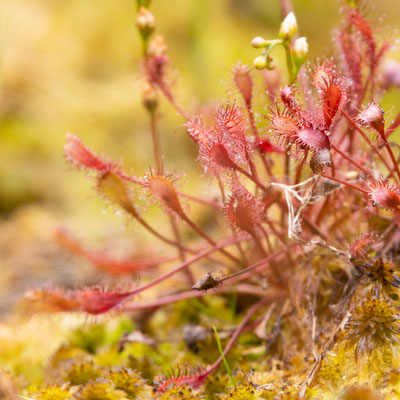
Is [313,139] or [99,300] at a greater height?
[313,139]

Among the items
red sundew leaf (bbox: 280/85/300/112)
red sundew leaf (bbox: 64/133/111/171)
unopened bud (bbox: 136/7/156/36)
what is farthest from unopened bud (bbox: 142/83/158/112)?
red sundew leaf (bbox: 280/85/300/112)

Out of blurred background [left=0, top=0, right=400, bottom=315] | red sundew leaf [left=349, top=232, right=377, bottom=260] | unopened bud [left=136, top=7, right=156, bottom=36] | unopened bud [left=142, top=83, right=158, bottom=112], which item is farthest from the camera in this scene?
blurred background [left=0, top=0, right=400, bottom=315]

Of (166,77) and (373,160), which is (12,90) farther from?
(373,160)

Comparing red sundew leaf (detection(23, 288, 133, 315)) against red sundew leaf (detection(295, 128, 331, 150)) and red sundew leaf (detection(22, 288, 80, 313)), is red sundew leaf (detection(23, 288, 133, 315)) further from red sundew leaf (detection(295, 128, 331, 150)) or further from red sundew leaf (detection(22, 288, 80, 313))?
red sundew leaf (detection(295, 128, 331, 150))

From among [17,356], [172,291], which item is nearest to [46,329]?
[17,356]

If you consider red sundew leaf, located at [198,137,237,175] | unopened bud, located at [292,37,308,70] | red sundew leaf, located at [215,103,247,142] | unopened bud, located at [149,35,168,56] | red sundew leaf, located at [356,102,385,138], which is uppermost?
unopened bud, located at [149,35,168,56]

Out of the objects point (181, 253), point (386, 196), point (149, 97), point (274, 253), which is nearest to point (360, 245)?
point (386, 196)

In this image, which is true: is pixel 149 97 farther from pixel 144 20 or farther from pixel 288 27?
pixel 288 27
